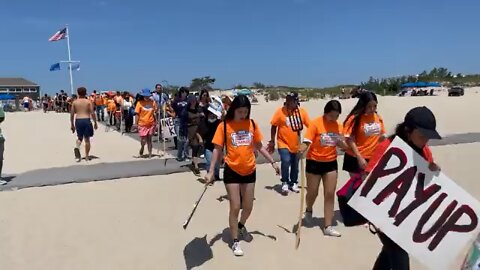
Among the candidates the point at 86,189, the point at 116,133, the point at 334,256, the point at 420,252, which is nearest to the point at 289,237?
the point at 334,256

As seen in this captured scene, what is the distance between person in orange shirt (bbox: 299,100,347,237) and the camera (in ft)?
18.6

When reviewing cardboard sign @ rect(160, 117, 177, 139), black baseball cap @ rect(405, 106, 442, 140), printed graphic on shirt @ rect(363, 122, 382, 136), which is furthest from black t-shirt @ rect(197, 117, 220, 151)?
black baseball cap @ rect(405, 106, 442, 140)

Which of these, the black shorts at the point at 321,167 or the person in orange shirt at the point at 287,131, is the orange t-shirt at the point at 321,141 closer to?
the black shorts at the point at 321,167

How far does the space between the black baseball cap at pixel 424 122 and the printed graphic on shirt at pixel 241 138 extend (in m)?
2.14

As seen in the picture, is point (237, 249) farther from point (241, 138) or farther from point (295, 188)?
point (295, 188)

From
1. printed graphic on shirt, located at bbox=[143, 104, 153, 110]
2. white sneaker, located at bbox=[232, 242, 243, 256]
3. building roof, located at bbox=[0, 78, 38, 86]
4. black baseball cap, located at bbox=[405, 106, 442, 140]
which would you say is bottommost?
white sneaker, located at bbox=[232, 242, 243, 256]

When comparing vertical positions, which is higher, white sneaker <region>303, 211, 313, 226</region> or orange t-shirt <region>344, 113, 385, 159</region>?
orange t-shirt <region>344, 113, 385, 159</region>

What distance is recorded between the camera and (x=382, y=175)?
3.31 m

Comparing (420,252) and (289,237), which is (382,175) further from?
(289,237)

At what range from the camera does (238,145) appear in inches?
200

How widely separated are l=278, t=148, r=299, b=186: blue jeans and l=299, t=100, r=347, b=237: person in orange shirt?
1.59 m

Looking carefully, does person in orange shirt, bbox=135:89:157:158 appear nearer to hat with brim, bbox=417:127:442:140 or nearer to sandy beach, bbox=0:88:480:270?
sandy beach, bbox=0:88:480:270

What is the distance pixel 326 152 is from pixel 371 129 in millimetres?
607

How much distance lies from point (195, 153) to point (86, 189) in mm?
2255
